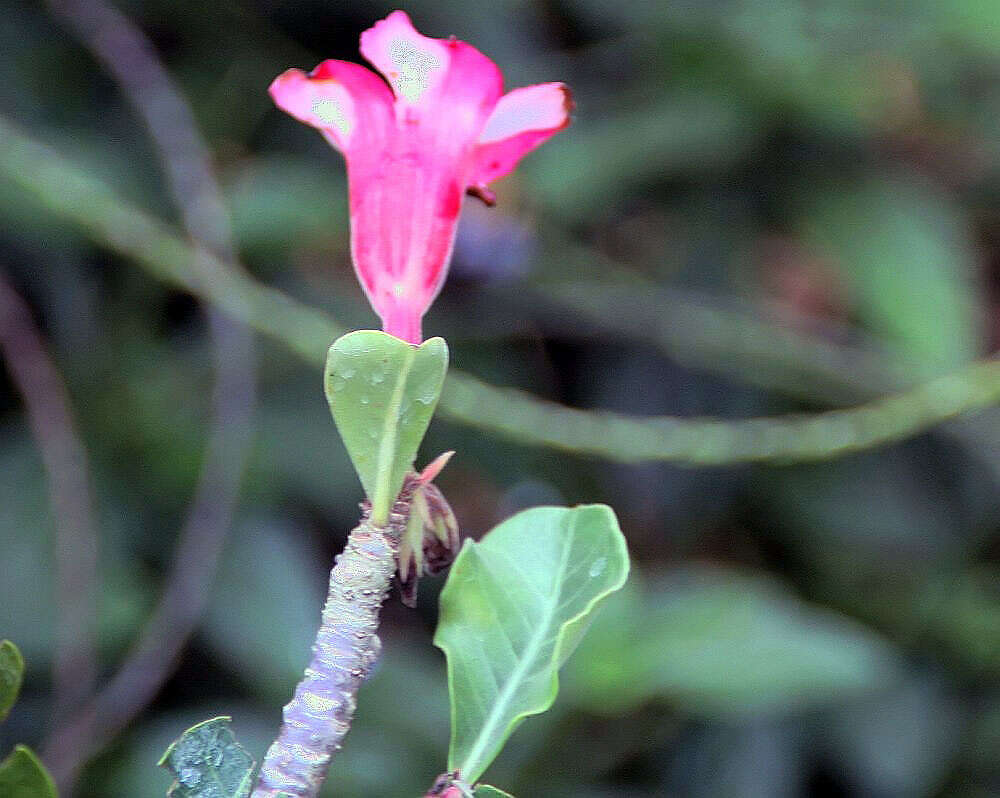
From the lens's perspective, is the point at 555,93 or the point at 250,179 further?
the point at 250,179

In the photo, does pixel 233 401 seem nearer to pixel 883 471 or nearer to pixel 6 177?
pixel 6 177

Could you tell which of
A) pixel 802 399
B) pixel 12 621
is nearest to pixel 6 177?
pixel 12 621

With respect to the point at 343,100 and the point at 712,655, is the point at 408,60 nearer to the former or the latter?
the point at 343,100

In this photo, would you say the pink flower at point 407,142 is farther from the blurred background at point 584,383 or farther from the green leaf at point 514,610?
the blurred background at point 584,383

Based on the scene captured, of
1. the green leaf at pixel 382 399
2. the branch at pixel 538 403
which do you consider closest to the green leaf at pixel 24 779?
the green leaf at pixel 382 399

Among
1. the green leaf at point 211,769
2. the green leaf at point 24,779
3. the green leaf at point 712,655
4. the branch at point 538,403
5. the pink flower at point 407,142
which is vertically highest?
the branch at point 538,403
